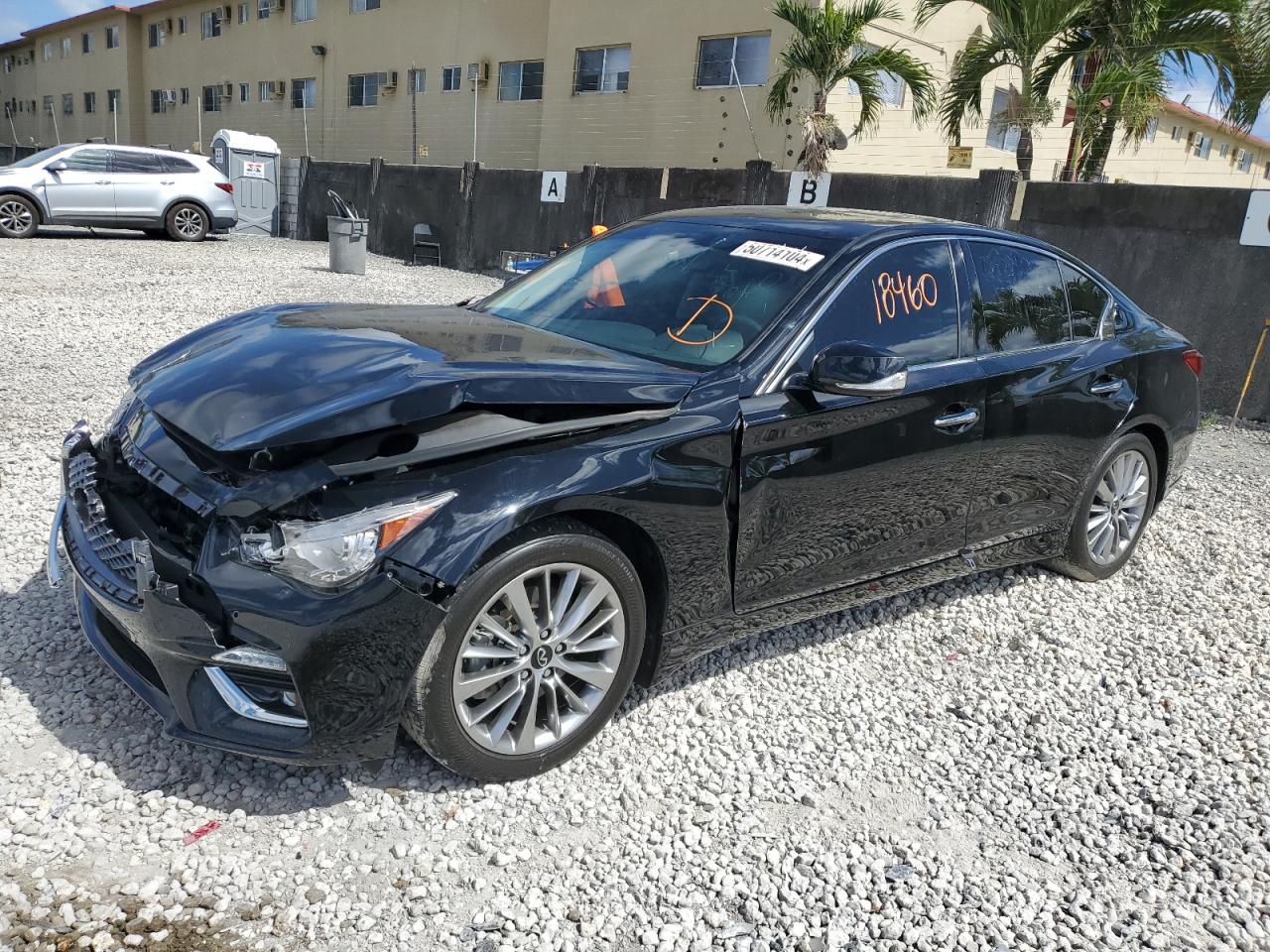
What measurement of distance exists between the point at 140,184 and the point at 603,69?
1006 centimetres

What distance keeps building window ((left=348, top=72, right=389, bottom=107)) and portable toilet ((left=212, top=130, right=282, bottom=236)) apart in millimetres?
6940

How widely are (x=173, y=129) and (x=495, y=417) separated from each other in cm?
4310

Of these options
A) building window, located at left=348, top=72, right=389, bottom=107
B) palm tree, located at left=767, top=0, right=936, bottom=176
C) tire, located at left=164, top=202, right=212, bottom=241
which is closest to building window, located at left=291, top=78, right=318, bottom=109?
building window, located at left=348, top=72, right=389, bottom=107

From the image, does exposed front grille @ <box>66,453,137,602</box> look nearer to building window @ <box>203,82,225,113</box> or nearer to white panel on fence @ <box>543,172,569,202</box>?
white panel on fence @ <box>543,172,569,202</box>

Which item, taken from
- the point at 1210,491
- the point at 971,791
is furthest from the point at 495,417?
the point at 1210,491

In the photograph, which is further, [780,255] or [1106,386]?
[1106,386]

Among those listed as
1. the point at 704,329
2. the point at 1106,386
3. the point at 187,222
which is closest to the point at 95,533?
the point at 704,329

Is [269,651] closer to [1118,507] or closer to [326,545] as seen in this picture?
[326,545]

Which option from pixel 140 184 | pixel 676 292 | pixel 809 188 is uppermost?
pixel 809 188

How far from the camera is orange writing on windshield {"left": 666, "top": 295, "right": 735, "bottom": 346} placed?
11.0ft

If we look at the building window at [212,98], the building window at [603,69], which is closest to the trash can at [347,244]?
the building window at [603,69]

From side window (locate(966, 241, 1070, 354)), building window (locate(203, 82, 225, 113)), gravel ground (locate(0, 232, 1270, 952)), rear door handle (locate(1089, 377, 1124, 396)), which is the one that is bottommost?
gravel ground (locate(0, 232, 1270, 952))

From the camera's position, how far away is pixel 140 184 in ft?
55.8

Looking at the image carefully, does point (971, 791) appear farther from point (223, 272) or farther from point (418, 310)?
point (223, 272)
